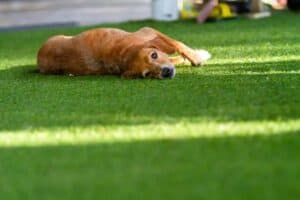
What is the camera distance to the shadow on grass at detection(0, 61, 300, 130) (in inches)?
119

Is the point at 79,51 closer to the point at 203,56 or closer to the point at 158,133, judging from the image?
the point at 203,56

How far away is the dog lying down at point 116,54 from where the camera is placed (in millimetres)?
3904

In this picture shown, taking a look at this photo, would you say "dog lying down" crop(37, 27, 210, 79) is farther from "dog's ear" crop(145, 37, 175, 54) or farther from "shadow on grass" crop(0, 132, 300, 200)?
"shadow on grass" crop(0, 132, 300, 200)

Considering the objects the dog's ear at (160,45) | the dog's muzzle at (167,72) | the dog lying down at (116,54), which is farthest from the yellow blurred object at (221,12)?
the dog's muzzle at (167,72)

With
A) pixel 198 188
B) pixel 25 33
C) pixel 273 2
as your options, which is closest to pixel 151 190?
pixel 198 188

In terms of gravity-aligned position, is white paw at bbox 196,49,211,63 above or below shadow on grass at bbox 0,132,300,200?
below

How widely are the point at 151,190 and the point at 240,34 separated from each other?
3.91m

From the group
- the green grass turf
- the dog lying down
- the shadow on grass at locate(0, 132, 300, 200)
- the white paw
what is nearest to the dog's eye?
the dog lying down

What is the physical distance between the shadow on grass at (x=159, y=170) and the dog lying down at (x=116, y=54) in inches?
51.7

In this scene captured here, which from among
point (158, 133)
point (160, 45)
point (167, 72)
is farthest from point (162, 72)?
point (158, 133)

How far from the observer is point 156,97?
3451mm

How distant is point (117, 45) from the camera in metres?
4.03

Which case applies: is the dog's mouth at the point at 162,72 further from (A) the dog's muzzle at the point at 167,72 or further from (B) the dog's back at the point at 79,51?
(B) the dog's back at the point at 79,51

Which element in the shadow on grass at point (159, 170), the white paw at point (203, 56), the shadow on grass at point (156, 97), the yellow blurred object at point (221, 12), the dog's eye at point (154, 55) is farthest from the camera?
the yellow blurred object at point (221, 12)
